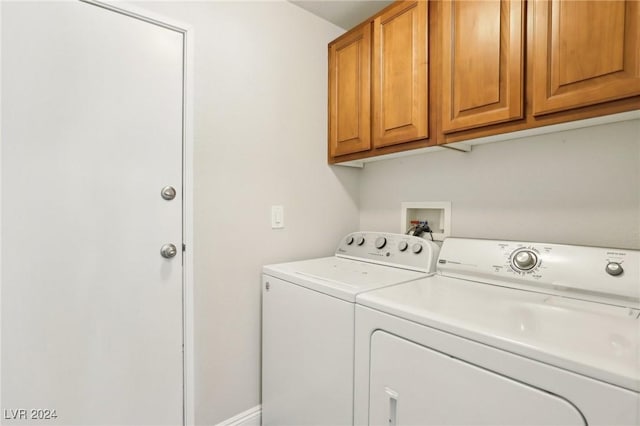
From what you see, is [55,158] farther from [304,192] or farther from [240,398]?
[240,398]

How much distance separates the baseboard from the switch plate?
→ 38.1 inches

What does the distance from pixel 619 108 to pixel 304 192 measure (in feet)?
4.48

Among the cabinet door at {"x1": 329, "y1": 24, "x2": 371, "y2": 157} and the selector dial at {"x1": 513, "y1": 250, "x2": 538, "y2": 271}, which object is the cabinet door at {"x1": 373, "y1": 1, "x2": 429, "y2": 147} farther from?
A: the selector dial at {"x1": 513, "y1": 250, "x2": 538, "y2": 271}

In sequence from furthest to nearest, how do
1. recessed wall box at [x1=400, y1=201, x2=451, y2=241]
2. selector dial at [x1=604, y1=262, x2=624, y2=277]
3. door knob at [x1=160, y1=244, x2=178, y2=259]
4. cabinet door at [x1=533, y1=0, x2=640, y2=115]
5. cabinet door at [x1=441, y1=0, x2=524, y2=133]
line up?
recessed wall box at [x1=400, y1=201, x2=451, y2=241] → door knob at [x1=160, y1=244, x2=178, y2=259] → cabinet door at [x1=441, y1=0, x2=524, y2=133] → selector dial at [x1=604, y1=262, x2=624, y2=277] → cabinet door at [x1=533, y1=0, x2=640, y2=115]

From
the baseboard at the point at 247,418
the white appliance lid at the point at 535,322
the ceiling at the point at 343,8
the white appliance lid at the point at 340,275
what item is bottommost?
the baseboard at the point at 247,418

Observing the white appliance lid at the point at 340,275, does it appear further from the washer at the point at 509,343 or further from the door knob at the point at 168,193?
the door knob at the point at 168,193

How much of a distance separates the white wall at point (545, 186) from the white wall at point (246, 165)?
689mm

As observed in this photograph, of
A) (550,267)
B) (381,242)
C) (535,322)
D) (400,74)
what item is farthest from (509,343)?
(400,74)

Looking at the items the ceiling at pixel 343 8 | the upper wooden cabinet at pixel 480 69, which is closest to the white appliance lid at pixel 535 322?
the upper wooden cabinet at pixel 480 69

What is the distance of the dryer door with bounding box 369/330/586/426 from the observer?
2.32 feet

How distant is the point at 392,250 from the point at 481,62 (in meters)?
0.93

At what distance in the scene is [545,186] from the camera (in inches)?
52.6

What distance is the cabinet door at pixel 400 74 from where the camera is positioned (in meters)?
1.40

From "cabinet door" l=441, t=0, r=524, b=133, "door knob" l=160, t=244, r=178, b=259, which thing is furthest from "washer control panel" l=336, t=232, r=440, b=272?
"door knob" l=160, t=244, r=178, b=259
